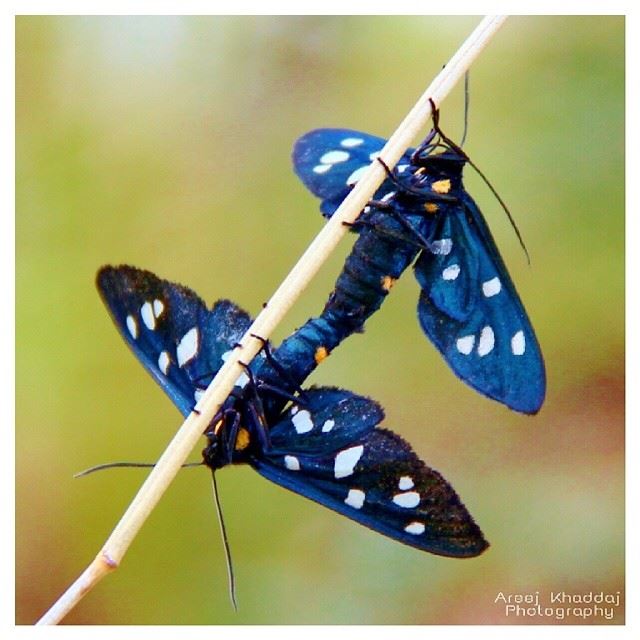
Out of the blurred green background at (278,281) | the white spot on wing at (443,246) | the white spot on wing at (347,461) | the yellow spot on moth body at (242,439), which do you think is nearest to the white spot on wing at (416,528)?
the white spot on wing at (347,461)

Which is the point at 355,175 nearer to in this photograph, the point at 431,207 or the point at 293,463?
the point at 431,207

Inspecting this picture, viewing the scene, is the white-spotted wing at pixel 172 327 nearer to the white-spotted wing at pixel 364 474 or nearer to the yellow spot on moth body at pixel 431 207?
the white-spotted wing at pixel 364 474

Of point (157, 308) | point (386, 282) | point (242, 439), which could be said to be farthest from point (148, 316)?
point (386, 282)

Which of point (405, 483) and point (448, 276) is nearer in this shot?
point (405, 483)

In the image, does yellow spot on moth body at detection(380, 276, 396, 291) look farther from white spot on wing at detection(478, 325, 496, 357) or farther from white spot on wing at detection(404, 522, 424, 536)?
white spot on wing at detection(404, 522, 424, 536)
